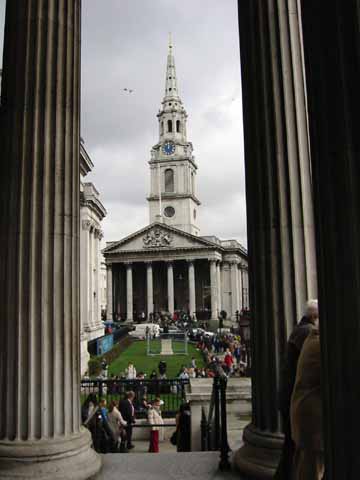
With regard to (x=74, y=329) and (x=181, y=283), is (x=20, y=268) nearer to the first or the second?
(x=74, y=329)

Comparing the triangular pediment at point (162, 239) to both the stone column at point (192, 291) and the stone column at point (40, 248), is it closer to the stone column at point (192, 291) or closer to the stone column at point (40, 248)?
the stone column at point (192, 291)

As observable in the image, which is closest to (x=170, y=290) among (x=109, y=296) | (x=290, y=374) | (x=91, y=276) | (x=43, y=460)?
(x=109, y=296)

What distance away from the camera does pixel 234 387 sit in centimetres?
1182

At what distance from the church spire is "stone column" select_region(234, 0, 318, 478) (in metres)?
88.5

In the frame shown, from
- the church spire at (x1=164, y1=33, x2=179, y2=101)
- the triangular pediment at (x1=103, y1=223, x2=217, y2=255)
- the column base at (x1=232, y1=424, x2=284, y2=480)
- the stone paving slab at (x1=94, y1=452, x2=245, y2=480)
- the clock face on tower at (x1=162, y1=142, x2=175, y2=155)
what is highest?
the church spire at (x1=164, y1=33, x2=179, y2=101)

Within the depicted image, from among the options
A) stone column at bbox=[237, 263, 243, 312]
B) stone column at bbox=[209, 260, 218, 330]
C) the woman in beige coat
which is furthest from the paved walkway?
stone column at bbox=[237, 263, 243, 312]

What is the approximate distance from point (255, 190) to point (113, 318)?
78.0 metres

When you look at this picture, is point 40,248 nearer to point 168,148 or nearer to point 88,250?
point 88,250

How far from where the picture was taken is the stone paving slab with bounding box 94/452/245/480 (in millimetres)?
5355

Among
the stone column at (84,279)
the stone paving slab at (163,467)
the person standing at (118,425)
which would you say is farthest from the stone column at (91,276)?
the stone paving slab at (163,467)

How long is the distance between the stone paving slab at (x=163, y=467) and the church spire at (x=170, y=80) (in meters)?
89.7

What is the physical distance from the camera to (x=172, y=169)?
9038 centimetres

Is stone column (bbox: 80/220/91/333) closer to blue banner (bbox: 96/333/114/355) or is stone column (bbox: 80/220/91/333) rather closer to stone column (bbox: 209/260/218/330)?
blue banner (bbox: 96/333/114/355)

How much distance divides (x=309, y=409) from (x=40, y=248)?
127 inches
